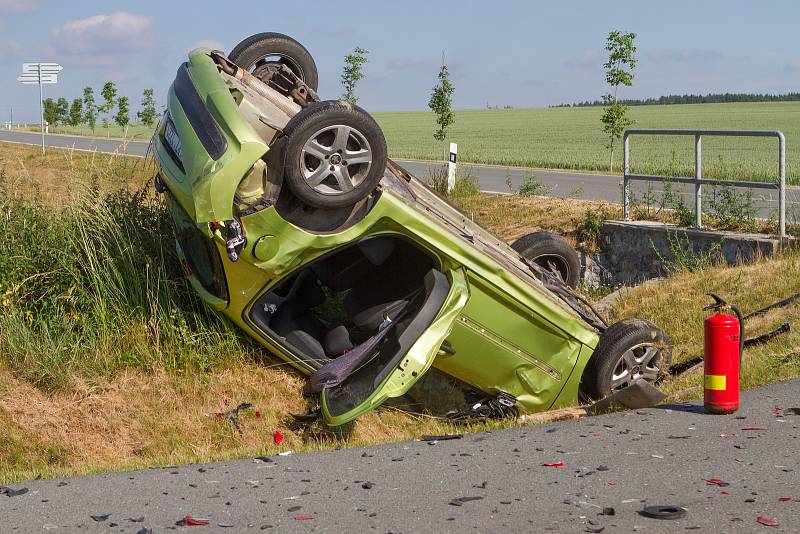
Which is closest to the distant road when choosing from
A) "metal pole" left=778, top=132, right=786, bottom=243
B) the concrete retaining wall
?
the concrete retaining wall

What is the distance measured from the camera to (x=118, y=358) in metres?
7.89

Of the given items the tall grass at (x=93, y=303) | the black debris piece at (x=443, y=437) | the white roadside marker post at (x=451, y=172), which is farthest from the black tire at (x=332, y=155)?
the white roadside marker post at (x=451, y=172)

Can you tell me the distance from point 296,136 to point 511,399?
2.49 m

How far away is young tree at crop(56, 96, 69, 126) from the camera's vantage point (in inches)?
2795

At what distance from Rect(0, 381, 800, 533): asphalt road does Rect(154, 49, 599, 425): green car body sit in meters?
0.69

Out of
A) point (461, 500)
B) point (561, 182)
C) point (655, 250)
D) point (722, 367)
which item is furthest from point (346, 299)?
point (561, 182)

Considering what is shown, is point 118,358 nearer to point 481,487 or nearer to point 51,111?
point 481,487

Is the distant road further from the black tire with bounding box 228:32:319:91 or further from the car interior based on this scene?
the car interior

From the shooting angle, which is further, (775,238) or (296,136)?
(775,238)

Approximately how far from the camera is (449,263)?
23.2 feet

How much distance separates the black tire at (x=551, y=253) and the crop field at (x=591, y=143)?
419 centimetres

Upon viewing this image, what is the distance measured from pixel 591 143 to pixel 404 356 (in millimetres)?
47016

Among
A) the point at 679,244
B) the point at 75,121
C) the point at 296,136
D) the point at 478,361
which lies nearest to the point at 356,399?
the point at 478,361

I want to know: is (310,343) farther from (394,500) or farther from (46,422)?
(394,500)
